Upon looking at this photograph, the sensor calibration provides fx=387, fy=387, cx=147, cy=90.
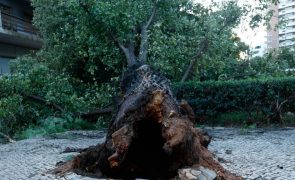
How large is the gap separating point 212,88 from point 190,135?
295 inches

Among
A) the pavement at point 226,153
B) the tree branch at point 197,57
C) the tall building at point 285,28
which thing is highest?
the tall building at point 285,28

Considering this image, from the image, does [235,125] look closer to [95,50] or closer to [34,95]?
[95,50]

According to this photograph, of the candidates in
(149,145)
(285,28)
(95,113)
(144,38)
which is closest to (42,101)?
(95,113)

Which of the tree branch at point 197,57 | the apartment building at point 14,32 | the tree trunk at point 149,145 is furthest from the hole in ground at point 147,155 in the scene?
the apartment building at point 14,32

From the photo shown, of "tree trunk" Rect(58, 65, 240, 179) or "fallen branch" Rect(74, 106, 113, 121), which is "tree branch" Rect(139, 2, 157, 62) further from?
Answer: "tree trunk" Rect(58, 65, 240, 179)

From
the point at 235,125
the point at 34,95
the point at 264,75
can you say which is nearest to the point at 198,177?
the point at 235,125

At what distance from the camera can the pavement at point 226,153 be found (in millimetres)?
5578

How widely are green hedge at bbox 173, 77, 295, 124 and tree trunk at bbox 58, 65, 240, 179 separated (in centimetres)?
665

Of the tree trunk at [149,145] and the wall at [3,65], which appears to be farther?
the wall at [3,65]

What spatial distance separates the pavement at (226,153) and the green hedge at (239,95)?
50.8 inches

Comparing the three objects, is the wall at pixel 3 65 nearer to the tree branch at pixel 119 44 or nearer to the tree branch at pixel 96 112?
the tree branch at pixel 96 112

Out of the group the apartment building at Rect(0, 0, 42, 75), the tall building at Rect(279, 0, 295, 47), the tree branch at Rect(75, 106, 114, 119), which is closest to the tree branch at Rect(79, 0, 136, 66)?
the tree branch at Rect(75, 106, 114, 119)

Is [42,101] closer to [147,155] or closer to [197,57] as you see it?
[197,57]

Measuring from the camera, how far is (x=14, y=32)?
20891mm
